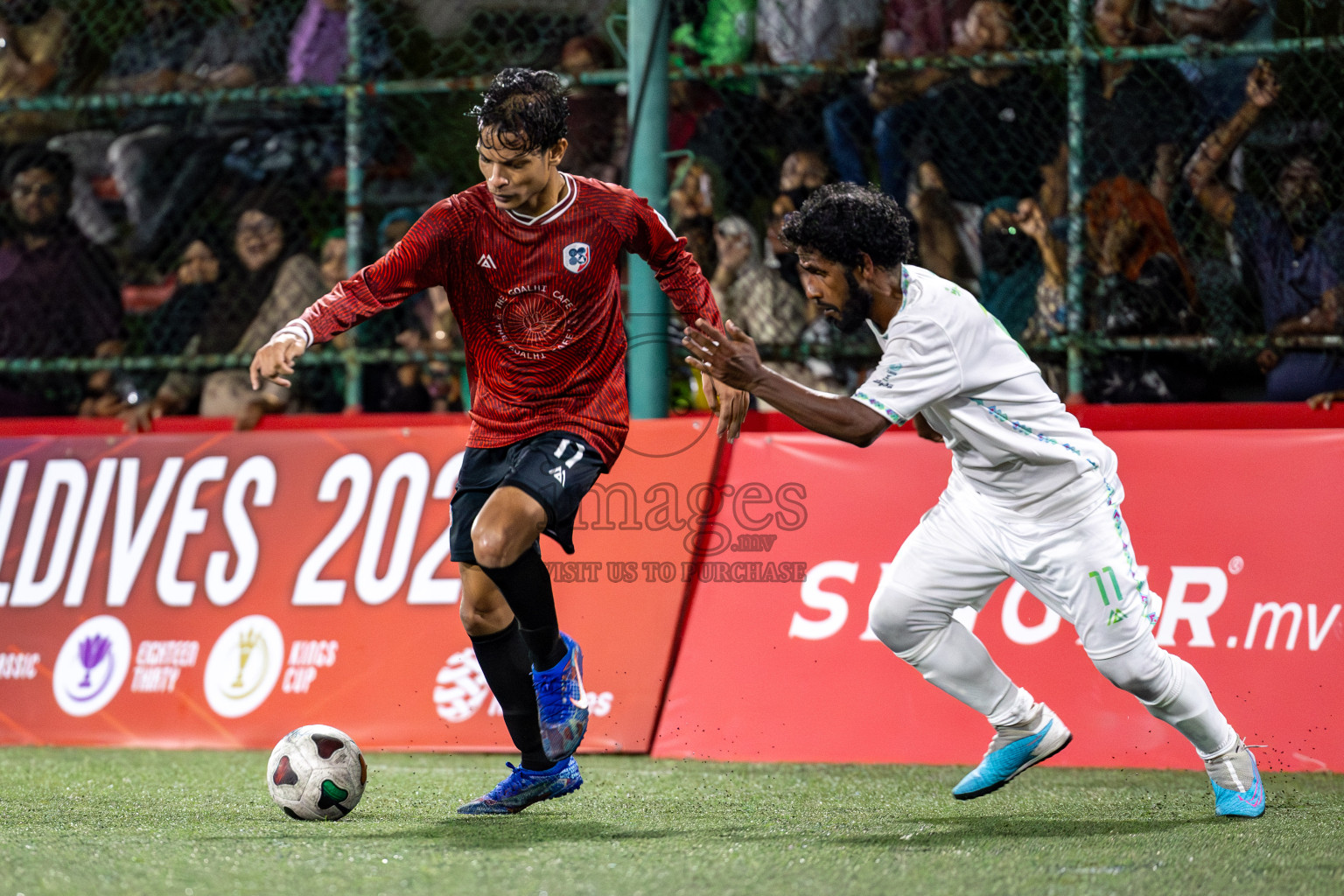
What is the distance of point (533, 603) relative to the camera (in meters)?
4.19

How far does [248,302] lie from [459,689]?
2.58m

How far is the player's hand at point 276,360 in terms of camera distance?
376cm

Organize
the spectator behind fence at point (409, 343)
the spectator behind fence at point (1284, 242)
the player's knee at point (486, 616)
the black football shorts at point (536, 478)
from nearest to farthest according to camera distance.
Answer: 1. the black football shorts at point (536, 478)
2. the player's knee at point (486, 616)
3. the spectator behind fence at point (1284, 242)
4. the spectator behind fence at point (409, 343)

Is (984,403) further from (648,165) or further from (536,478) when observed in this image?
(648,165)

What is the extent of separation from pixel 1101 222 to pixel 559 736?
331cm

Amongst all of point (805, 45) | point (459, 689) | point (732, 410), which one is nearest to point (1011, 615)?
point (732, 410)

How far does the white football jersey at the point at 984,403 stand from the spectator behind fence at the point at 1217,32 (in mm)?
2562

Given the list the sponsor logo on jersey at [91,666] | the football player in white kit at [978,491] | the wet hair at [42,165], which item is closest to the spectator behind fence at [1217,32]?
the football player in white kit at [978,491]

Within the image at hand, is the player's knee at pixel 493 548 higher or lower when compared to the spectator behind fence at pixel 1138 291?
lower

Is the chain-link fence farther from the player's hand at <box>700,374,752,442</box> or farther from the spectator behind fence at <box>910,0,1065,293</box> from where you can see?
the player's hand at <box>700,374,752,442</box>

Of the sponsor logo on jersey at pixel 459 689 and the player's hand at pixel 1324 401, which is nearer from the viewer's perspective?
the player's hand at pixel 1324 401

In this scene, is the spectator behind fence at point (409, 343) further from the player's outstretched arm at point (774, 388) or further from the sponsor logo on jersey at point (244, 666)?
the player's outstretched arm at point (774, 388)

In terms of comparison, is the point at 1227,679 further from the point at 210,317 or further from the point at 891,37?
the point at 210,317

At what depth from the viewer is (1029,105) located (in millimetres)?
6387
